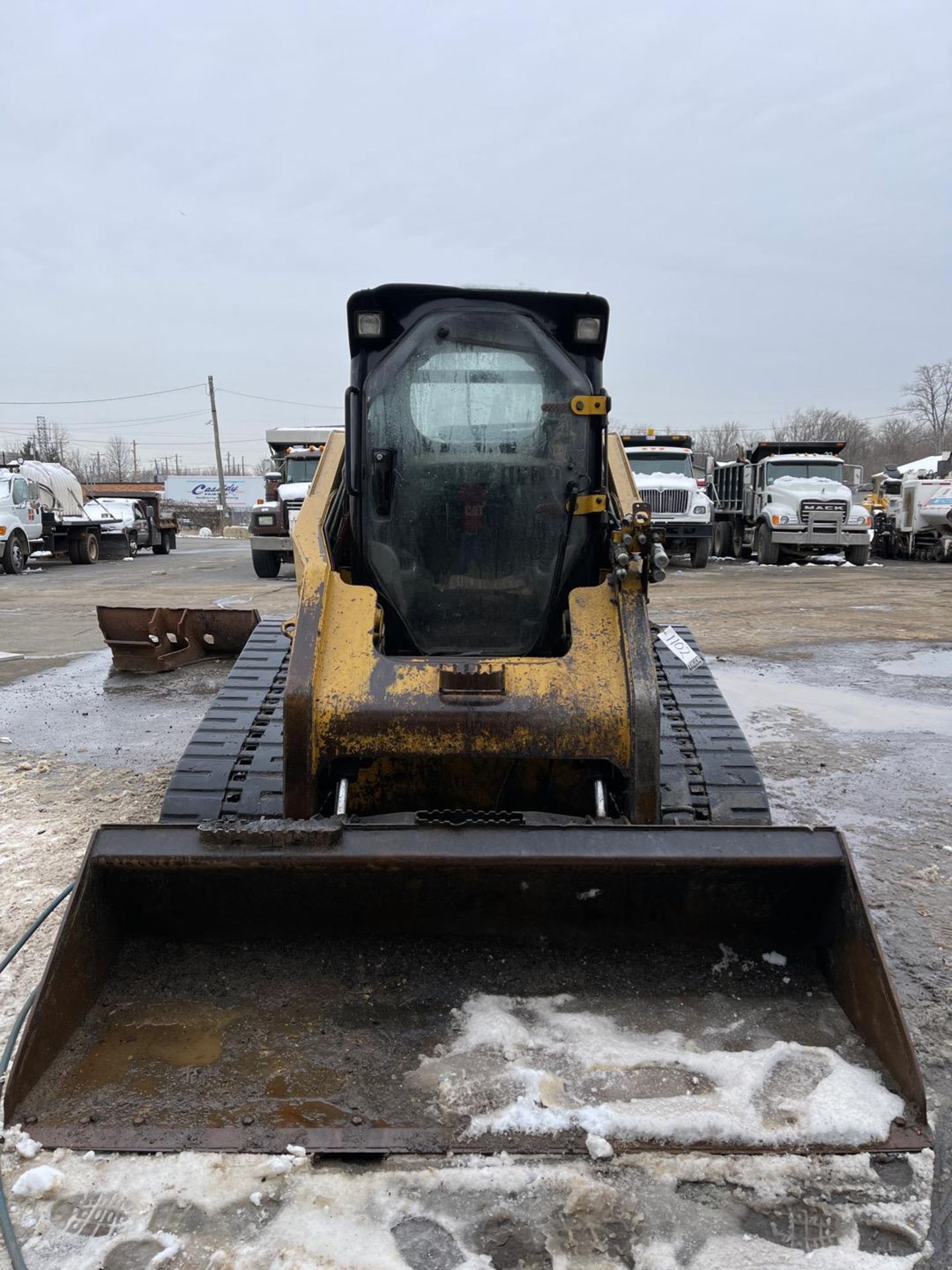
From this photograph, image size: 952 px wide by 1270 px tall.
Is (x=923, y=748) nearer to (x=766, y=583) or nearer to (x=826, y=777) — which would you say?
(x=826, y=777)

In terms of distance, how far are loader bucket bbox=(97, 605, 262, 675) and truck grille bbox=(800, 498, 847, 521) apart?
14.1 meters

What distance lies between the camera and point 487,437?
10.5 ft

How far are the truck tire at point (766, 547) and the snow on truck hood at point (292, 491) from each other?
1005 centimetres

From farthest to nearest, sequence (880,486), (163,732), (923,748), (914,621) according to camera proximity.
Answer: (880,486), (914,621), (163,732), (923,748)

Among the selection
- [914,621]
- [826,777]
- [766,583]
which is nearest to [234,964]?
[826,777]

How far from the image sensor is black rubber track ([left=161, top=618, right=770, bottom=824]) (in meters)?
3.07

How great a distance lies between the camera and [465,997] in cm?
241

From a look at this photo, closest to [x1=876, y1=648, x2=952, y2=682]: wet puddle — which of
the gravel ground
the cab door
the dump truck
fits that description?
the gravel ground

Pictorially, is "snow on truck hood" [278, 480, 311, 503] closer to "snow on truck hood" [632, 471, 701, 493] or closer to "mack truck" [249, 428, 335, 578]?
"mack truck" [249, 428, 335, 578]

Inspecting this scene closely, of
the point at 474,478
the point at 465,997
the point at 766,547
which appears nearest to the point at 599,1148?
the point at 465,997

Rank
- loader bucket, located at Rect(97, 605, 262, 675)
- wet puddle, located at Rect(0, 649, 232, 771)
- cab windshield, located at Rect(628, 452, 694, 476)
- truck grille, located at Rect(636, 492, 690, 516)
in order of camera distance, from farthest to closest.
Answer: cab windshield, located at Rect(628, 452, 694, 476), truck grille, located at Rect(636, 492, 690, 516), loader bucket, located at Rect(97, 605, 262, 675), wet puddle, located at Rect(0, 649, 232, 771)

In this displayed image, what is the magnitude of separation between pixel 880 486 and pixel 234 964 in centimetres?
2819

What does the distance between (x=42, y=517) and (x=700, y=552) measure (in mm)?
15871

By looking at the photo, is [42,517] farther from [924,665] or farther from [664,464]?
[924,665]
